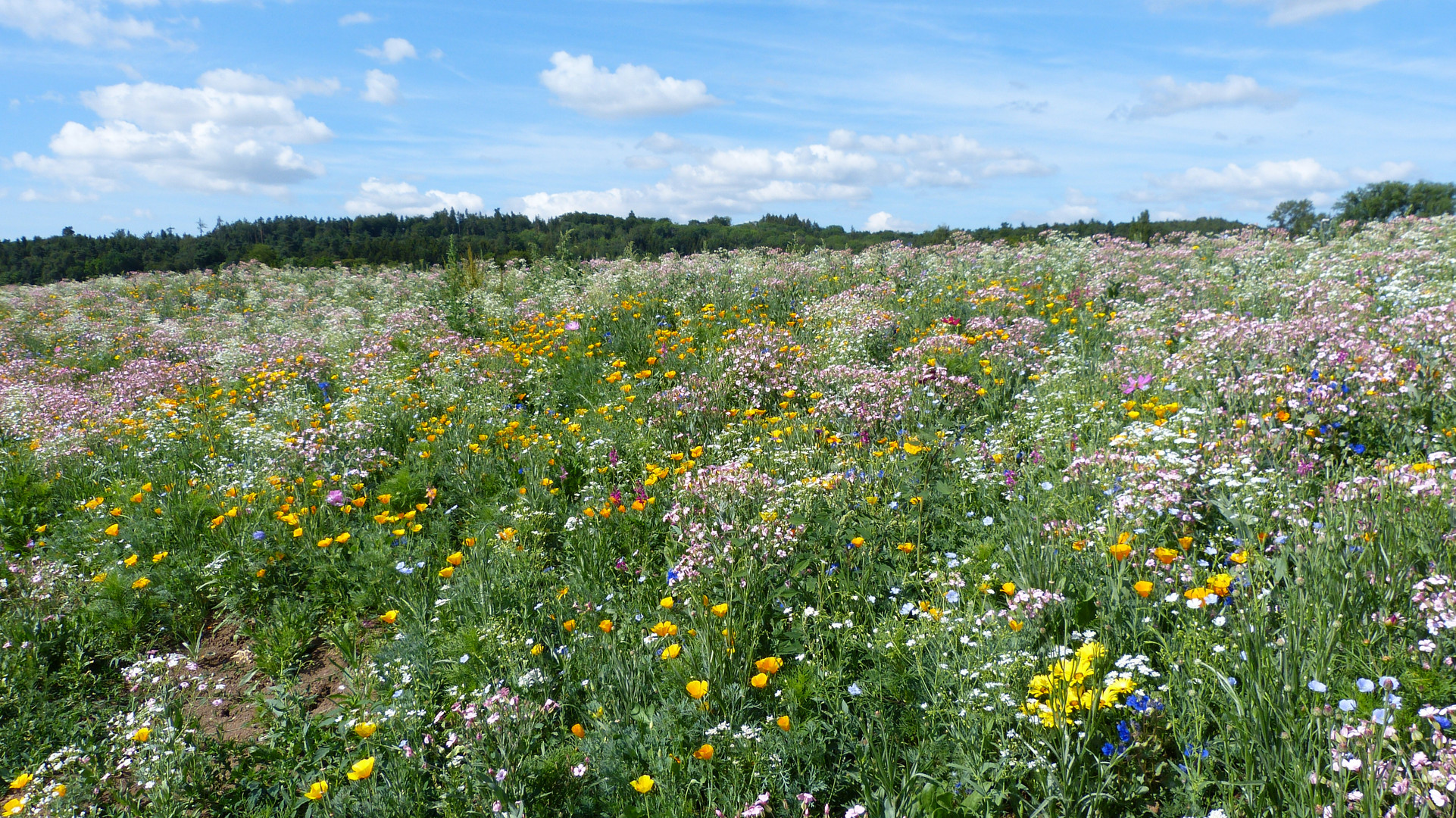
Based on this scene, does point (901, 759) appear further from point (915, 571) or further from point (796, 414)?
point (796, 414)

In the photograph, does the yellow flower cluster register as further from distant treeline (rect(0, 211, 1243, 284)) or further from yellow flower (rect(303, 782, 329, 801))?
distant treeline (rect(0, 211, 1243, 284))

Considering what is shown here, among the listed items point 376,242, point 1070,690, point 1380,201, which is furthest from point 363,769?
point 376,242

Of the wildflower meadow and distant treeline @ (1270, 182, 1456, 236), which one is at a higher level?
distant treeline @ (1270, 182, 1456, 236)

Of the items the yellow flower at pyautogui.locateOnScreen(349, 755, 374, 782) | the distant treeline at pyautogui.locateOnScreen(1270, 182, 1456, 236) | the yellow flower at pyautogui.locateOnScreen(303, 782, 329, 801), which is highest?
the distant treeline at pyautogui.locateOnScreen(1270, 182, 1456, 236)

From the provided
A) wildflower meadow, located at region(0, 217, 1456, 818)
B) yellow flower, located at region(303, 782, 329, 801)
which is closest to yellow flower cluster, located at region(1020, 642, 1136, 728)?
wildflower meadow, located at region(0, 217, 1456, 818)

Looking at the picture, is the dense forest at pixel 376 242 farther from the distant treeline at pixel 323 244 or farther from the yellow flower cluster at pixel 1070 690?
the yellow flower cluster at pixel 1070 690

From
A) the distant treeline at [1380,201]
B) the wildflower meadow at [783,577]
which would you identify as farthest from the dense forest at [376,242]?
the wildflower meadow at [783,577]

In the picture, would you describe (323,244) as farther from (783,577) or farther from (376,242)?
(783,577)

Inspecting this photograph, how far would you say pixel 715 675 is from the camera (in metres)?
2.85

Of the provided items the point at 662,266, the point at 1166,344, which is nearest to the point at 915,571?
the point at 1166,344

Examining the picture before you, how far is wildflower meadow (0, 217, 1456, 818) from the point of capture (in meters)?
2.37

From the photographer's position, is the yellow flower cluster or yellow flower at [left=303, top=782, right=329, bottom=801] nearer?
the yellow flower cluster

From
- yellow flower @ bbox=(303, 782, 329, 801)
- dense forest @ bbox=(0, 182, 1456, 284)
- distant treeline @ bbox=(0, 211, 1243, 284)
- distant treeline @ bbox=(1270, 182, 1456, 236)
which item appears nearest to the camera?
yellow flower @ bbox=(303, 782, 329, 801)

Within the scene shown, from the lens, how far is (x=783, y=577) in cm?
358
